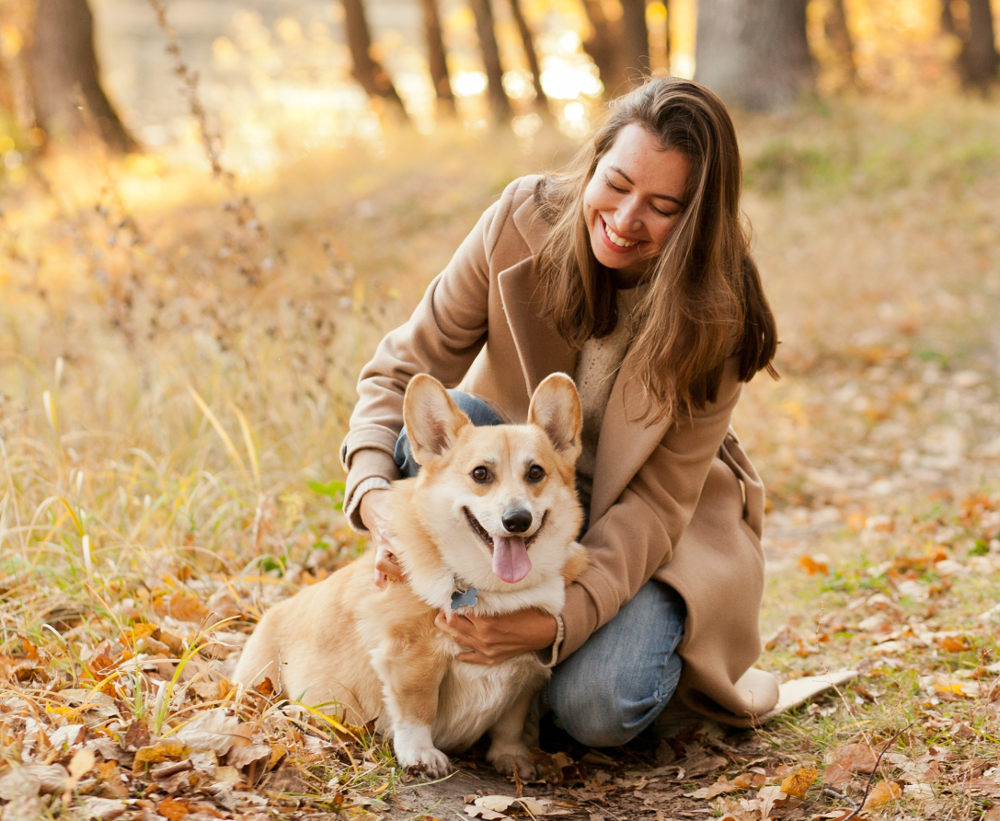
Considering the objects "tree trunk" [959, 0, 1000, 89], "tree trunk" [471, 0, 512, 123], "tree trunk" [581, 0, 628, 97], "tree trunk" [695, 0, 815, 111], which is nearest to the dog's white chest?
"tree trunk" [695, 0, 815, 111]

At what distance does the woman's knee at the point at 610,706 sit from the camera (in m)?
2.55

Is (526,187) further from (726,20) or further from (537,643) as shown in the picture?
(726,20)

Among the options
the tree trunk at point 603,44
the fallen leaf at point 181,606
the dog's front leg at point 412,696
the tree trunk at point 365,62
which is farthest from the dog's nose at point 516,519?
the tree trunk at point 603,44

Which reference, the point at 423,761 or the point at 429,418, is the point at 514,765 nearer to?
the point at 423,761

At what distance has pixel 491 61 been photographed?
44.5 feet

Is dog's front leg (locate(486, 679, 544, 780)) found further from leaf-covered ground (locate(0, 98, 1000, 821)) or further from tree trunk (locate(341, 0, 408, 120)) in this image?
tree trunk (locate(341, 0, 408, 120))

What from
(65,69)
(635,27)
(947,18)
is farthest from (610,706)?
(947,18)

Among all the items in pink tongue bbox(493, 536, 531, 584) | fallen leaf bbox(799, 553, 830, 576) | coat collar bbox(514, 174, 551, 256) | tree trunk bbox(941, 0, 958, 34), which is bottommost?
fallen leaf bbox(799, 553, 830, 576)

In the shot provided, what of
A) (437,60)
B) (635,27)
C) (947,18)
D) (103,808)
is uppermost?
(437,60)

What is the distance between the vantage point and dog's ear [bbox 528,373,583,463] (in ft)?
8.20

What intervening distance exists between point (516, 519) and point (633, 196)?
1.05 meters

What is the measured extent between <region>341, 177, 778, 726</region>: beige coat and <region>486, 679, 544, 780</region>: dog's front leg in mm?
258

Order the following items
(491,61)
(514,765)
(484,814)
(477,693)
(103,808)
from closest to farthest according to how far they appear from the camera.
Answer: (103,808) < (484,814) < (477,693) < (514,765) < (491,61)

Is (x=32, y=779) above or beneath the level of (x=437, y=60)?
beneath
